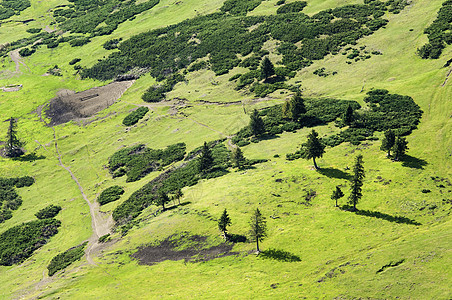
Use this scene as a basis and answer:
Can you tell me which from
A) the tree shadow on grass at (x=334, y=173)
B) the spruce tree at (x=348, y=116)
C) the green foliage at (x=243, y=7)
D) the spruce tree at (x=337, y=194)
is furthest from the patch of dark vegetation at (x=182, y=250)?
the green foliage at (x=243, y=7)

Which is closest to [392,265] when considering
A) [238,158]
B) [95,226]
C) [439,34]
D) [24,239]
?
[238,158]

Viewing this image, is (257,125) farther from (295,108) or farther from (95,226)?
(95,226)

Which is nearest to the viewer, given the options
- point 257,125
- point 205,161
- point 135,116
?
point 205,161

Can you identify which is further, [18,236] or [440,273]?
[18,236]

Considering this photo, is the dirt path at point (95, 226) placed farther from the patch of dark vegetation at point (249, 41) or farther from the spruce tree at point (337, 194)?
the patch of dark vegetation at point (249, 41)

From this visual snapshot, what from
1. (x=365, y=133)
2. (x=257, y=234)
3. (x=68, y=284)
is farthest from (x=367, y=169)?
(x=68, y=284)

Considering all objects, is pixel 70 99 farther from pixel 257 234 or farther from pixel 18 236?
pixel 257 234

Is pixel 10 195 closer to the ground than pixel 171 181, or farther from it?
closer to the ground

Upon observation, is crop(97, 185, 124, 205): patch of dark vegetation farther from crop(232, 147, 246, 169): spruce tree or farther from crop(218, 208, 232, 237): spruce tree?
crop(218, 208, 232, 237): spruce tree
